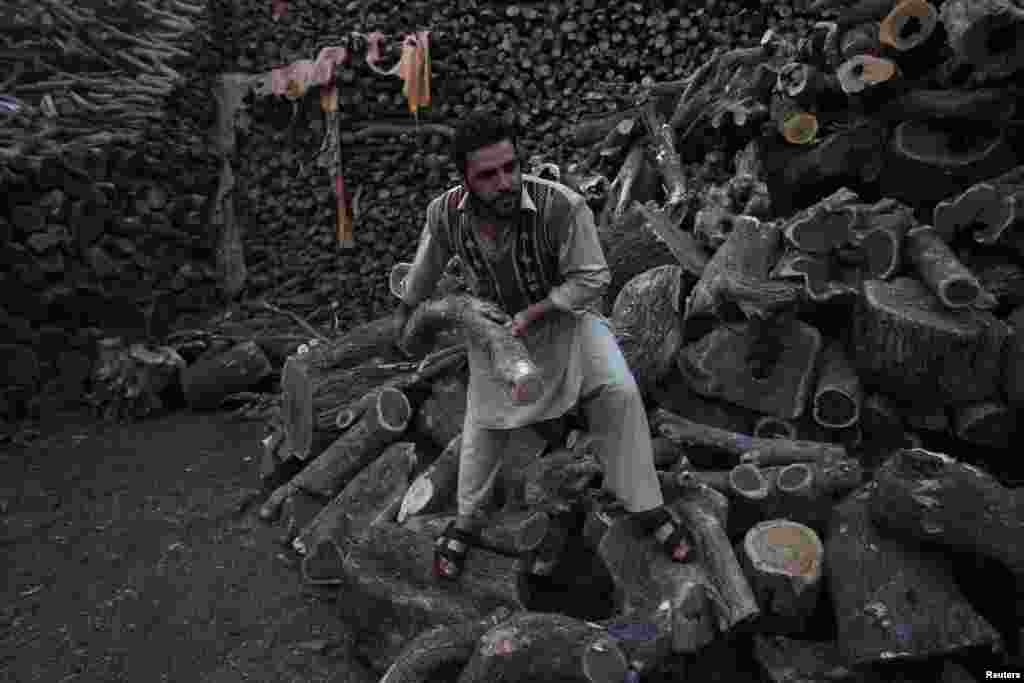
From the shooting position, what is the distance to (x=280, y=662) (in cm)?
266

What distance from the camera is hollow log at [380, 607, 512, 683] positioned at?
209cm

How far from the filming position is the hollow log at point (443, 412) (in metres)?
3.49

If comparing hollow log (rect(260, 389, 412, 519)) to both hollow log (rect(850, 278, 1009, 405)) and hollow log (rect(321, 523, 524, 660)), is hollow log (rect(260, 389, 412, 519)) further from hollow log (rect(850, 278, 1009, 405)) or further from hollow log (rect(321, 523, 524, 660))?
hollow log (rect(850, 278, 1009, 405))

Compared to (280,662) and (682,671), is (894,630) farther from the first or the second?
(280,662)

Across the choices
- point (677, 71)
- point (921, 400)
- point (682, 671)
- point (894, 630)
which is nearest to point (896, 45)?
point (921, 400)

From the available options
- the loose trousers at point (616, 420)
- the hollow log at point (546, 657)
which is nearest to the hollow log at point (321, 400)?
the loose trousers at point (616, 420)

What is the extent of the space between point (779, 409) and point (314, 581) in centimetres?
222

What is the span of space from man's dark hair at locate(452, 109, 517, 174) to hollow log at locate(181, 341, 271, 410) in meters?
4.51

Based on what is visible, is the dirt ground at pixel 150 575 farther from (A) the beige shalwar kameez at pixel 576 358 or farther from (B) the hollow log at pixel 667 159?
(B) the hollow log at pixel 667 159

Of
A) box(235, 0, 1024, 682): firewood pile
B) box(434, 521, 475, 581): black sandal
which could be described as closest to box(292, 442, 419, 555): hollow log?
box(235, 0, 1024, 682): firewood pile

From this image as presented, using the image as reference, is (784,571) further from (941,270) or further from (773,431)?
(941,270)

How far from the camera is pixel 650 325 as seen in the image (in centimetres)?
316

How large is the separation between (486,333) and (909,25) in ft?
9.33

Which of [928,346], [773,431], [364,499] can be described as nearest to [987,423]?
[928,346]
